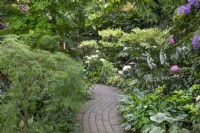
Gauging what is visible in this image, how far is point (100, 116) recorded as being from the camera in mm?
5145

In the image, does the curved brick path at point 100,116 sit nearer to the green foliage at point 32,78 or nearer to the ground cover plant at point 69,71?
the ground cover plant at point 69,71

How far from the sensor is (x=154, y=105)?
430 centimetres

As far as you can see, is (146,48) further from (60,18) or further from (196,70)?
(60,18)

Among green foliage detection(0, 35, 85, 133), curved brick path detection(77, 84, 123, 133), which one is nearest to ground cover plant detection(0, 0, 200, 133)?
green foliage detection(0, 35, 85, 133)

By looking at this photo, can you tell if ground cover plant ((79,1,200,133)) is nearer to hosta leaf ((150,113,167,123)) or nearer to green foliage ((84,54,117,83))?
hosta leaf ((150,113,167,123))

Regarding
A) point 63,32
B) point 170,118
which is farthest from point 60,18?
point 170,118

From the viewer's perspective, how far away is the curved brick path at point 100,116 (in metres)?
4.41

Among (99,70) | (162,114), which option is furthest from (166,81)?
(99,70)

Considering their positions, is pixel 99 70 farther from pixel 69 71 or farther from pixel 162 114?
pixel 69 71

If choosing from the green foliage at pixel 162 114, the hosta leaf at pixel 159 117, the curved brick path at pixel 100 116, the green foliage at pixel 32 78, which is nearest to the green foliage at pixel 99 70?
the curved brick path at pixel 100 116

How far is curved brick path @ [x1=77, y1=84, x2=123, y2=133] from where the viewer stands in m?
4.41

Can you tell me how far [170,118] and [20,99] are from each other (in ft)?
7.00

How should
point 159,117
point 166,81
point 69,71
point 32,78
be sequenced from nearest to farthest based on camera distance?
point 32,78, point 69,71, point 159,117, point 166,81

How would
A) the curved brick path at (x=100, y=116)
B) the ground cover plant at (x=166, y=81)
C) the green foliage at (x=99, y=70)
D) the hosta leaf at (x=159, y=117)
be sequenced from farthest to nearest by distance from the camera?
the green foliage at (x=99, y=70) < the curved brick path at (x=100, y=116) < the hosta leaf at (x=159, y=117) < the ground cover plant at (x=166, y=81)
